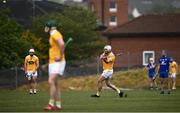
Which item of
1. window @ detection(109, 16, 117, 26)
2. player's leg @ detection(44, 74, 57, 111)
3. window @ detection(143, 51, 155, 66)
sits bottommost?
player's leg @ detection(44, 74, 57, 111)

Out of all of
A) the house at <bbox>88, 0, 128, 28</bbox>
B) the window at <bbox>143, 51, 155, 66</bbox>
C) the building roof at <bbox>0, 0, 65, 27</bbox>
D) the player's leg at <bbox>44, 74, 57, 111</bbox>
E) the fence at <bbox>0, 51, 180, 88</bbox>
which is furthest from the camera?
the house at <bbox>88, 0, 128, 28</bbox>

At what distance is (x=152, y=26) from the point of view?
2896 inches

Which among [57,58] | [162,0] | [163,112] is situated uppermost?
[162,0]

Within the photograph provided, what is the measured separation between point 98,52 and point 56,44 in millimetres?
57542

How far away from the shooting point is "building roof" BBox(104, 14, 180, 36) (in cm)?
7201

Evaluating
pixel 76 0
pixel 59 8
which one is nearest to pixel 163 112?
pixel 59 8

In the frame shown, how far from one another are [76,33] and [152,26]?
788 cm

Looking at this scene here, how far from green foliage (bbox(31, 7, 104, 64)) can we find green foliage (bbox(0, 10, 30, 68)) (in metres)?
13.1

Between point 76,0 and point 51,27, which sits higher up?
point 76,0

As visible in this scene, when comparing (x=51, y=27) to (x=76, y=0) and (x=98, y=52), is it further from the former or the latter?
(x=76, y=0)

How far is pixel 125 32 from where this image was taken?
72.6m

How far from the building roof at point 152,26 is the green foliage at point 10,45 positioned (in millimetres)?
17573

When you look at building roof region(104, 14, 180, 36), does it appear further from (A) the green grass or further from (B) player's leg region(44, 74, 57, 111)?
(B) player's leg region(44, 74, 57, 111)

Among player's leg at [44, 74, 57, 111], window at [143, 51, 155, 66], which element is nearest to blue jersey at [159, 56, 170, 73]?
player's leg at [44, 74, 57, 111]
